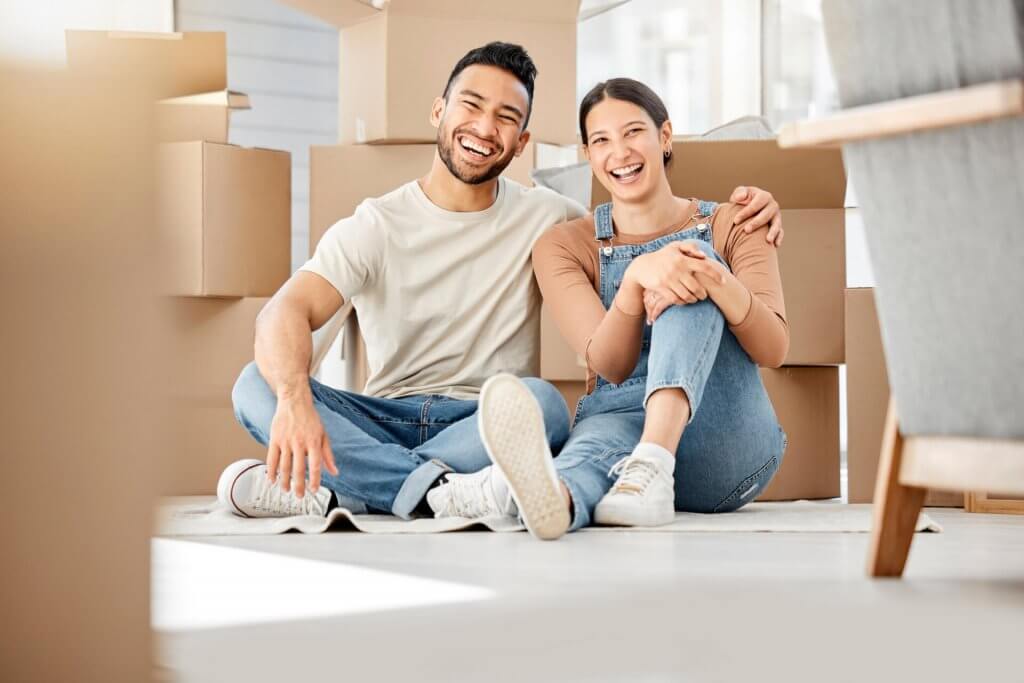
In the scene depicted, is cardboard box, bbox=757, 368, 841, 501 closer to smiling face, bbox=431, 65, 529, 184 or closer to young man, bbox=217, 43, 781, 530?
young man, bbox=217, 43, 781, 530

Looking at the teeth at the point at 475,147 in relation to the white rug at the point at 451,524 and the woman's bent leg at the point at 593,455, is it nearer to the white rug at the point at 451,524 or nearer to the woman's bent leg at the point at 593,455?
the woman's bent leg at the point at 593,455

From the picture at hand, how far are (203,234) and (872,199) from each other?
1713 mm

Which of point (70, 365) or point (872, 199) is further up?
point (872, 199)

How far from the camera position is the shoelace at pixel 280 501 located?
192 cm

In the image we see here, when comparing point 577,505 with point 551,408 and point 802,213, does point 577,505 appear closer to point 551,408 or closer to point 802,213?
point 551,408

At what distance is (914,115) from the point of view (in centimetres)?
105

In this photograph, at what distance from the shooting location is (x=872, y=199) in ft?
3.77

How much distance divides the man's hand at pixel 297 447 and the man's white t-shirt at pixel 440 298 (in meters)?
0.34

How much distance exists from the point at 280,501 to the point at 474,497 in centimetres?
33

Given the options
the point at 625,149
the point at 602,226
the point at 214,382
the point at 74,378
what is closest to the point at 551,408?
the point at 602,226

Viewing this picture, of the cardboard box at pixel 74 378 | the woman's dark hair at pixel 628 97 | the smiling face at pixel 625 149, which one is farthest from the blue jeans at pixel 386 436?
the cardboard box at pixel 74 378

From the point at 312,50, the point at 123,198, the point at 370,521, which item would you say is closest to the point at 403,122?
the point at 370,521

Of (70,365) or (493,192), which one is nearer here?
(70,365)

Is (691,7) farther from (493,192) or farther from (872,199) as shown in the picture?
(872,199)
